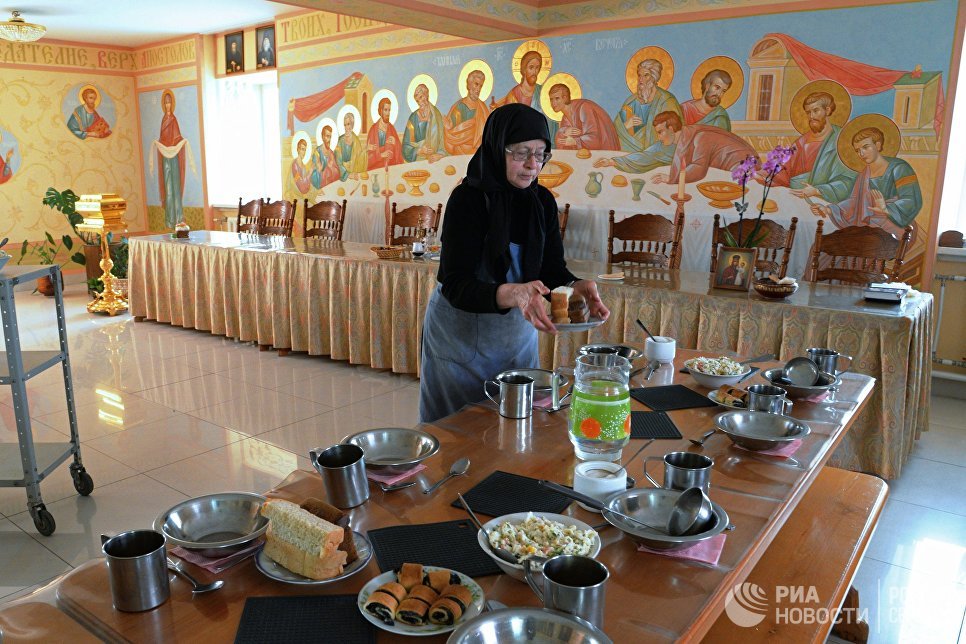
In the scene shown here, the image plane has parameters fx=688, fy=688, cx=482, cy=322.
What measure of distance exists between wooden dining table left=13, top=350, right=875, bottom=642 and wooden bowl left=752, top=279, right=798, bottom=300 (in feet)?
4.83

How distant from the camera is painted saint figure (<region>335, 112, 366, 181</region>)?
7273 millimetres

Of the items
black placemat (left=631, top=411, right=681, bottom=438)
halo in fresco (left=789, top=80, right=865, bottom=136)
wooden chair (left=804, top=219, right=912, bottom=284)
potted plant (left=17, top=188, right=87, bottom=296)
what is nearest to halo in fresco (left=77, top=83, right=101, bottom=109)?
potted plant (left=17, top=188, right=87, bottom=296)

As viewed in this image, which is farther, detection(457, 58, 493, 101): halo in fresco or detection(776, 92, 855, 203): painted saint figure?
detection(457, 58, 493, 101): halo in fresco

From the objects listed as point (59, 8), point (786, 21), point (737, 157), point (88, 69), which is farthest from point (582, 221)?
point (88, 69)

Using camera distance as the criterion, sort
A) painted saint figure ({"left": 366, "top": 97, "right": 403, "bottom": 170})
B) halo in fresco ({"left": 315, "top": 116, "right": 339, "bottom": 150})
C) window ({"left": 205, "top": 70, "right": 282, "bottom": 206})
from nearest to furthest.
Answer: painted saint figure ({"left": 366, "top": 97, "right": 403, "bottom": 170}), halo in fresco ({"left": 315, "top": 116, "right": 339, "bottom": 150}), window ({"left": 205, "top": 70, "right": 282, "bottom": 206})

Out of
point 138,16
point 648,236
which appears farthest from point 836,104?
point 138,16

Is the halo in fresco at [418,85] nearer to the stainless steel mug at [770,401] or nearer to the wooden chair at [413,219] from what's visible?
the wooden chair at [413,219]

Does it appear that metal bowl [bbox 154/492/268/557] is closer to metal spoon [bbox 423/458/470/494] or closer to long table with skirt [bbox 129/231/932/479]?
metal spoon [bbox 423/458/470/494]

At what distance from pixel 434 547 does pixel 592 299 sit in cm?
108

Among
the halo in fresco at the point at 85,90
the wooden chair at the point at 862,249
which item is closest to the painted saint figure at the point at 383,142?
the wooden chair at the point at 862,249

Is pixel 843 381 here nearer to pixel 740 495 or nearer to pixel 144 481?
pixel 740 495

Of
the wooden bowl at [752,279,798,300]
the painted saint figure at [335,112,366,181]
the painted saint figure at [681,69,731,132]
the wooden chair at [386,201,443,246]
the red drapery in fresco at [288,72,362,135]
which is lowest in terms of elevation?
the wooden bowl at [752,279,798,300]

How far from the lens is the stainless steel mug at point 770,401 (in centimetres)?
170

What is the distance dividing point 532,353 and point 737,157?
3.57m
